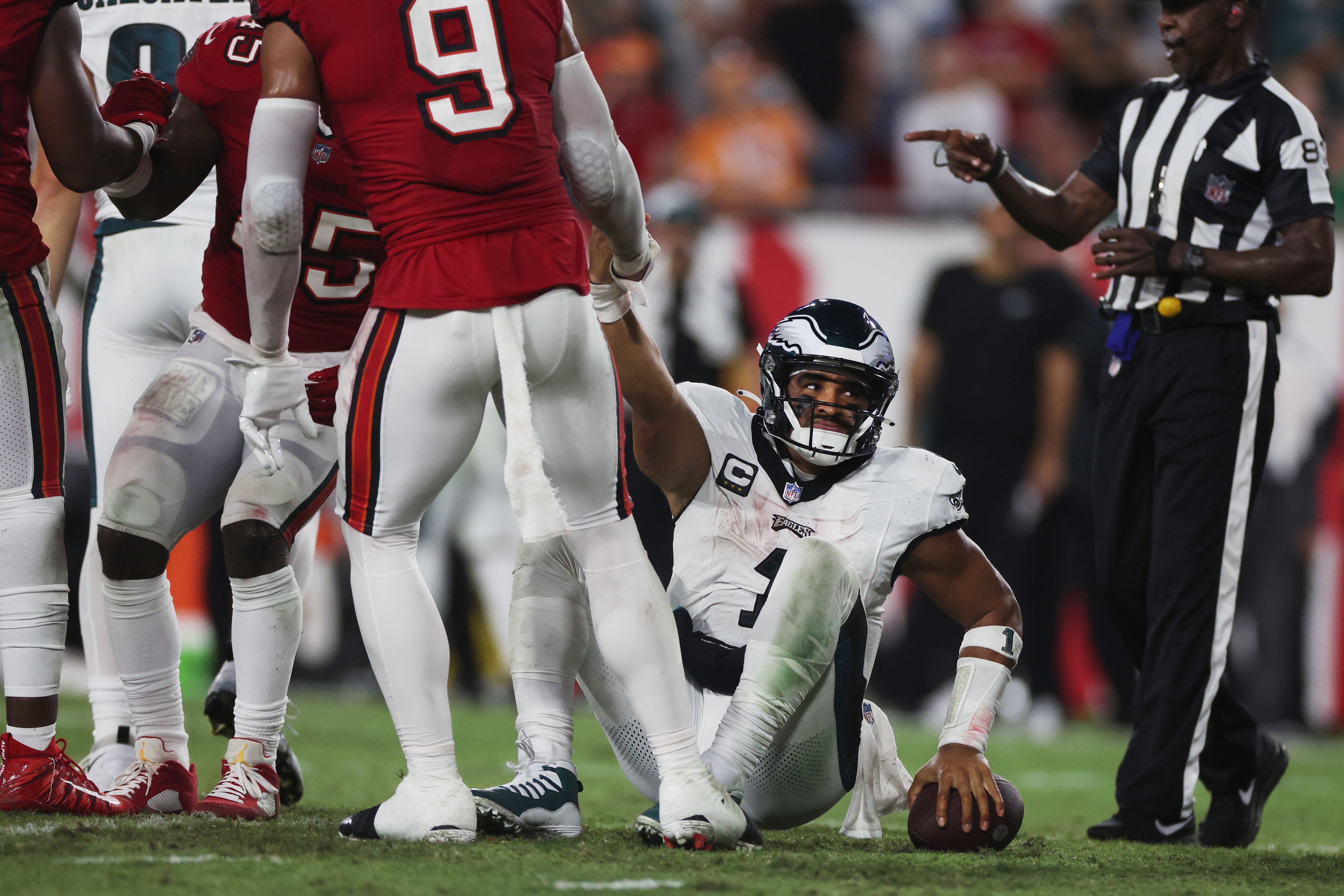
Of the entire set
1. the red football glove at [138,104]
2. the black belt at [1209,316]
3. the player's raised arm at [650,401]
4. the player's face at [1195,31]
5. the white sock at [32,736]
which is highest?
the player's face at [1195,31]

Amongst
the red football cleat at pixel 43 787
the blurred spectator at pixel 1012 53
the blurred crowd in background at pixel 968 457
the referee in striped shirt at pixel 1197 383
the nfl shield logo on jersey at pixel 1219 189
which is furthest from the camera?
the blurred spectator at pixel 1012 53

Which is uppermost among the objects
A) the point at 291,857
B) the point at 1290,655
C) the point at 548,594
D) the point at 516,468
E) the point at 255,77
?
the point at 255,77

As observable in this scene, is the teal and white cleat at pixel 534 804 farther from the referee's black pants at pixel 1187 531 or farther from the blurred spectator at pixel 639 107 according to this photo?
the blurred spectator at pixel 639 107

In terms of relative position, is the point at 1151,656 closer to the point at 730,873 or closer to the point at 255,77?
the point at 730,873

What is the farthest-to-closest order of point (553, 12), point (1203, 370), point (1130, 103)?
point (1130, 103)
point (1203, 370)
point (553, 12)

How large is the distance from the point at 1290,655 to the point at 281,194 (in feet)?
21.5

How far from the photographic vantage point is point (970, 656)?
3547 mm

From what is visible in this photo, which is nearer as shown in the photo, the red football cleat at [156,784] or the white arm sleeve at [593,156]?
the white arm sleeve at [593,156]

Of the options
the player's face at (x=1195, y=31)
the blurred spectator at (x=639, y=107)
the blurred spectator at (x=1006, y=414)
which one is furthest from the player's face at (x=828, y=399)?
the blurred spectator at (x=639, y=107)

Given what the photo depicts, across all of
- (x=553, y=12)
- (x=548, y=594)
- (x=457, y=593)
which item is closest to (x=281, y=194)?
(x=553, y=12)

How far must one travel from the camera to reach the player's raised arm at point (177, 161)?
362cm

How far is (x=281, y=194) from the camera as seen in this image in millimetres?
2975

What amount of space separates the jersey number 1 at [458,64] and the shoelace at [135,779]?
164 cm

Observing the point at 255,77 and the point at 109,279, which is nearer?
the point at 255,77
